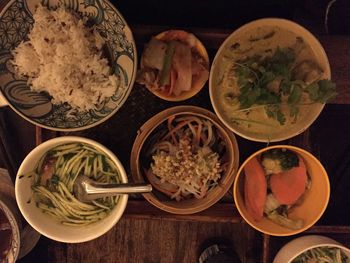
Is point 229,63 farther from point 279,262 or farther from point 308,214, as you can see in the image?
point 279,262

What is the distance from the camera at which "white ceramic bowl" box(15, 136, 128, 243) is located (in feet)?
4.84

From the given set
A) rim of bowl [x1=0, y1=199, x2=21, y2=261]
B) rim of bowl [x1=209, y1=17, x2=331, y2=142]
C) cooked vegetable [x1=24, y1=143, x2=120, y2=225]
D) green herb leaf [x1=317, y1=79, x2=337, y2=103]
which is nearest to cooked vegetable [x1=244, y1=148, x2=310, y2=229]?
rim of bowl [x1=209, y1=17, x2=331, y2=142]

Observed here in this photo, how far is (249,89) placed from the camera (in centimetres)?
147

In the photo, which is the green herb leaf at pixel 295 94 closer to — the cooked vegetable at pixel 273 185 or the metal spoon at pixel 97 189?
the cooked vegetable at pixel 273 185

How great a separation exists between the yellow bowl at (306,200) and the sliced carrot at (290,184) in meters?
0.04

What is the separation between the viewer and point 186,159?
1561 millimetres

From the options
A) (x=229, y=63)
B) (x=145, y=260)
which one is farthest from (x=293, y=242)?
(x=229, y=63)

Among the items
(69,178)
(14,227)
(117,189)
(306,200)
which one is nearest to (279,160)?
(306,200)

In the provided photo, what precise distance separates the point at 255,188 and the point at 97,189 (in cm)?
55

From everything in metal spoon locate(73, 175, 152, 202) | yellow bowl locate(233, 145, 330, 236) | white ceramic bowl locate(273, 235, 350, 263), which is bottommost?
white ceramic bowl locate(273, 235, 350, 263)

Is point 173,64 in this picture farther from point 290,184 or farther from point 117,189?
point 290,184

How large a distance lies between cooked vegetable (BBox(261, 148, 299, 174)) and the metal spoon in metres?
0.43

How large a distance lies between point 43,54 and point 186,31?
49 cm

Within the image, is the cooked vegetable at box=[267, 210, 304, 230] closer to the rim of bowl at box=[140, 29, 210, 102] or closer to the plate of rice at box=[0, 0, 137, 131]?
the rim of bowl at box=[140, 29, 210, 102]
